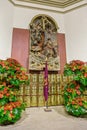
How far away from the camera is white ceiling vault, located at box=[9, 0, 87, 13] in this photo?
4.88 m

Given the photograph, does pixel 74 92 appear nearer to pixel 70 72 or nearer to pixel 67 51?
pixel 70 72

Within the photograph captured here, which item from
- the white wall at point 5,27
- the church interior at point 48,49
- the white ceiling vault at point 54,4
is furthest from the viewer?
the white ceiling vault at point 54,4

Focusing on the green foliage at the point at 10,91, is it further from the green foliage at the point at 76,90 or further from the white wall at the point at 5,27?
the white wall at the point at 5,27

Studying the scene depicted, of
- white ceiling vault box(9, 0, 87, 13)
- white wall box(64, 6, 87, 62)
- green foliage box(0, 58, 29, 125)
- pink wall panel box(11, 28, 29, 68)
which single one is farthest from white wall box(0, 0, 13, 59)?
white wall box(64, 6, 87, 62)

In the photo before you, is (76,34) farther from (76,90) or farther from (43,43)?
(76,90)

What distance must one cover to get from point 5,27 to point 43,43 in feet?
4.42

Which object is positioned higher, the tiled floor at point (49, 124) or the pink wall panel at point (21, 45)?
the pink wall panel at point (21, 45)

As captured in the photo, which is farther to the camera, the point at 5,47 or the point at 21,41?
the point at 21,41

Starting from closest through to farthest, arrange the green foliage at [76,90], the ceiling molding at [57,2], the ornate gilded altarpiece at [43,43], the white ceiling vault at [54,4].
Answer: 1. the green foliage at [76,90]
2. the ornate gilded altarpiece at [43,43]
3. the white ceiling vault at [54,4]
4. the ceiling molding at [57,2]

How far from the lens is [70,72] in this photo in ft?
10.1

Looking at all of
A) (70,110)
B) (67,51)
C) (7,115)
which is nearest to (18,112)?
(7,115)

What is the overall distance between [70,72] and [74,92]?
1.49 feet

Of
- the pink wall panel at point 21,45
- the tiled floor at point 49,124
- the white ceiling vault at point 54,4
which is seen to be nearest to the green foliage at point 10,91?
the tiled floor at point 49,124

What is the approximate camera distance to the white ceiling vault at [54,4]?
4.88m
